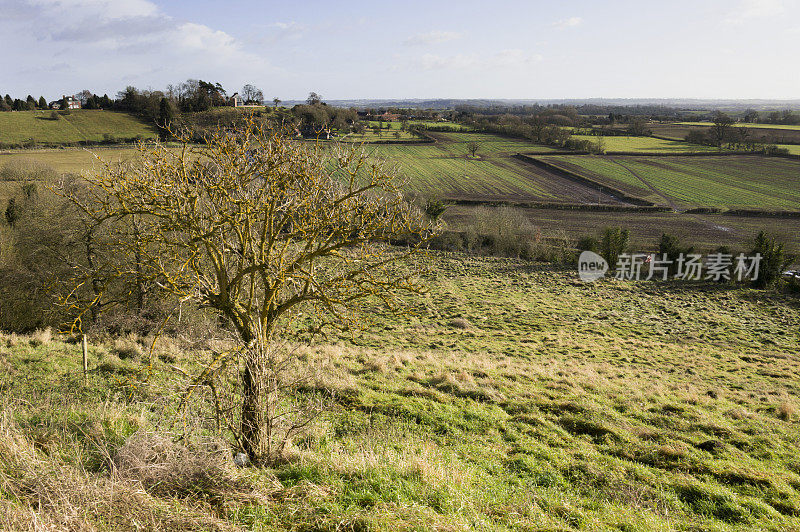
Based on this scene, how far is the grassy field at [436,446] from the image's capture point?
16.6 feet

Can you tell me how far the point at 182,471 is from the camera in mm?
5473

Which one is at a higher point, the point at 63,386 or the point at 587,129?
the point at 587,129

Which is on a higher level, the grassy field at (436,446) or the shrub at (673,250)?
the grassy field at (436,446)

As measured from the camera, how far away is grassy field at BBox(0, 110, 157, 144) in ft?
241

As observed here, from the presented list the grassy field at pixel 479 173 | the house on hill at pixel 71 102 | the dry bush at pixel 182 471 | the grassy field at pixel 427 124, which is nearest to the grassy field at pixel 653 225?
the grassy field at pixel 479 173

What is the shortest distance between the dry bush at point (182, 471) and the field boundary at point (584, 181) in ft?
256

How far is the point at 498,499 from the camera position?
6.14 metres

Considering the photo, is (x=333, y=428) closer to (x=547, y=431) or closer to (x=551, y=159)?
(x=547, y=431)

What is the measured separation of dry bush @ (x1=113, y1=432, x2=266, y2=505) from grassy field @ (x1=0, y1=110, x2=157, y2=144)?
78.9 metres

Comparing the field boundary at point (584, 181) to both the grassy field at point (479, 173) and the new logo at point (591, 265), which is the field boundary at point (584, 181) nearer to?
the grassy field at point (479, 173)

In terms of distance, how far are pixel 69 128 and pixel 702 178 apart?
128 meters

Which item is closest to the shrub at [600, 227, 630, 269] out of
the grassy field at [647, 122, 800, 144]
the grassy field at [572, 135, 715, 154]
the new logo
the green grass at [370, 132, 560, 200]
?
the new logo

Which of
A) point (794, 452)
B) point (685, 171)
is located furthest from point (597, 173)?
point (794, 452)

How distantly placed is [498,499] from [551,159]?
10152 centimetres
